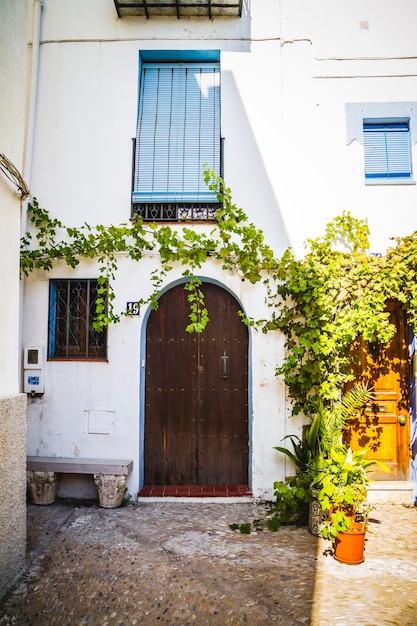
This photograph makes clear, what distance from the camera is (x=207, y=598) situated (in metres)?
3.33

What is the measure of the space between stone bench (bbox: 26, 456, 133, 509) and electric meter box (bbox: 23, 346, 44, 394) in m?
0.89

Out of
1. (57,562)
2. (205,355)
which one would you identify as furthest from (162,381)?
(57,562)

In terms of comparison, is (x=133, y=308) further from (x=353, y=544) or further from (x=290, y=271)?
(x=353, y=544)

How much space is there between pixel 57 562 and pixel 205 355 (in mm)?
2740

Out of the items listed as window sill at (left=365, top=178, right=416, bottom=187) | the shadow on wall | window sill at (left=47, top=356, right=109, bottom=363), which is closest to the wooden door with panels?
window sill at (left=365, top=178, right=416, bottom=187)

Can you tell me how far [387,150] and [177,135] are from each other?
2.80m

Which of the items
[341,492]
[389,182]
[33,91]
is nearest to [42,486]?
[341,492]

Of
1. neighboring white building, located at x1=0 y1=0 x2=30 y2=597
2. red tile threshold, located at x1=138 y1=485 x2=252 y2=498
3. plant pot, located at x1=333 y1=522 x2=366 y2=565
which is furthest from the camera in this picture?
red tile threshold, located at x1=138 y1=485 x2=252 y2=498

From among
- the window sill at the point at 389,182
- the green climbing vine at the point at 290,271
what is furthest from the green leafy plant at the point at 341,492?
the window sill at the point at 389,182

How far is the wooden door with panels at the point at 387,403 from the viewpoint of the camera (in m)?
5.35

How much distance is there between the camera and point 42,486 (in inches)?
199

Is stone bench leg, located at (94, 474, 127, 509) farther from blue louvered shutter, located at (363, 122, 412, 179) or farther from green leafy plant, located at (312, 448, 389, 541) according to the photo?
blue louvered shutter, located at (363, 122, 412, 179)

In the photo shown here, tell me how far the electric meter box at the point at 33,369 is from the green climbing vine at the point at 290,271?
3.00 ft

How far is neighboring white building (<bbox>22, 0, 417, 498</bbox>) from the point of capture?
17.7ft
